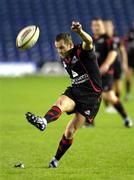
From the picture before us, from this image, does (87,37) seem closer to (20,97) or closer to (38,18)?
(20,97)

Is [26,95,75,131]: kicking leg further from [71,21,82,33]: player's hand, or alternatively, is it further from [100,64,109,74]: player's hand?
[100,64,109,74]: player's hand

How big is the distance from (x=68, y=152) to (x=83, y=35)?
2.29 meters

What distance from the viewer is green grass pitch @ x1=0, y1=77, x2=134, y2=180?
752cm

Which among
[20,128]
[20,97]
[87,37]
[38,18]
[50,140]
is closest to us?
[87,37]

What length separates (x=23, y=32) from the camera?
27.7 ft

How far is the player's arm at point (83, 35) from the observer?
7473mm

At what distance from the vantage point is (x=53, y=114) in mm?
7574

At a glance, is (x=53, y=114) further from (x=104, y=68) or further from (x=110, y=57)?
(x=110, y=57)

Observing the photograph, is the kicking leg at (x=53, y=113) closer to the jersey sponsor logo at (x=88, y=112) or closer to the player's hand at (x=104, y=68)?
the jersey sponsor logo at (x=88, y=112)

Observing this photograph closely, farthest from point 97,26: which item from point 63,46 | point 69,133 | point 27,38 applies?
point 69,133

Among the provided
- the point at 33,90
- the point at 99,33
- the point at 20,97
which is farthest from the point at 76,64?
the point at 33,90

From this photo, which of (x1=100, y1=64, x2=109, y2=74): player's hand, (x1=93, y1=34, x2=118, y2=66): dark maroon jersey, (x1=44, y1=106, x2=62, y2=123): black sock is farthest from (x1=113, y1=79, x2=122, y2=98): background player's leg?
(x1=44, y1=106, x2=62, y2=123): black sock

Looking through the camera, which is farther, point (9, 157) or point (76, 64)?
point (9, 157)

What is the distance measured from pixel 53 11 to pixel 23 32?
22301mm
